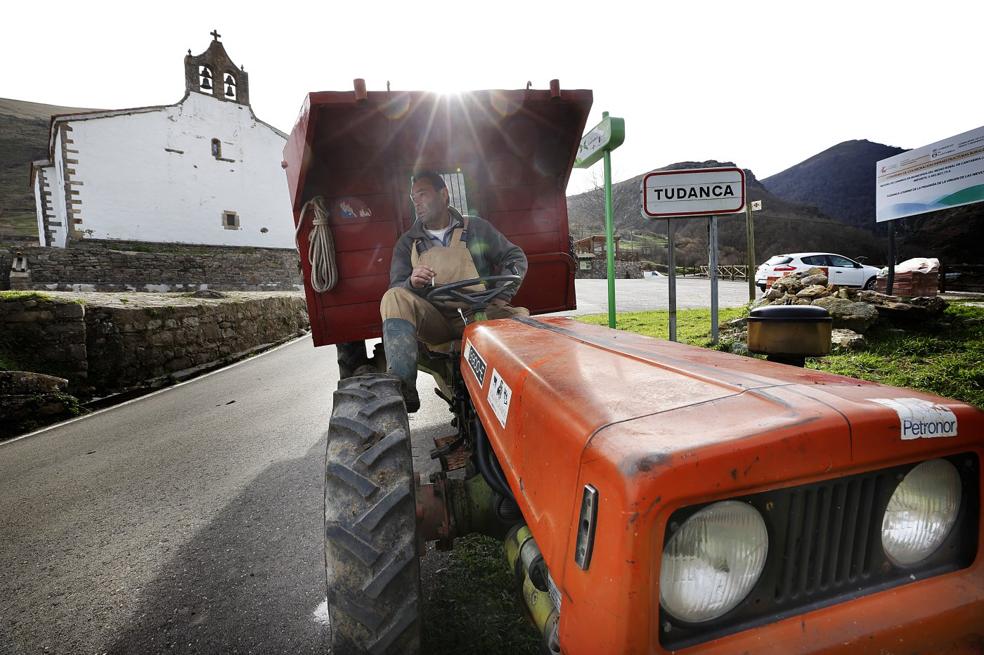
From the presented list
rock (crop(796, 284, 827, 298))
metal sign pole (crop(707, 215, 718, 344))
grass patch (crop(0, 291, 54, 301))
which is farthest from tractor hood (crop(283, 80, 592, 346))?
grass patch (crop(0, 291, 54, 301))

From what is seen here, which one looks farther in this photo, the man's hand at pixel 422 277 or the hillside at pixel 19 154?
the hillside at pixel 19 154

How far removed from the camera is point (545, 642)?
0.97 metres

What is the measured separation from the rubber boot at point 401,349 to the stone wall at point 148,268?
16.9 metres

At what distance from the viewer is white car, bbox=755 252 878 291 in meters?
13.7

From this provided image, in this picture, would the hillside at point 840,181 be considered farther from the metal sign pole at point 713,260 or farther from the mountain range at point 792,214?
the metal sign pole at point 713,260

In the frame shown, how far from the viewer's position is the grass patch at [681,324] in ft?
21.7

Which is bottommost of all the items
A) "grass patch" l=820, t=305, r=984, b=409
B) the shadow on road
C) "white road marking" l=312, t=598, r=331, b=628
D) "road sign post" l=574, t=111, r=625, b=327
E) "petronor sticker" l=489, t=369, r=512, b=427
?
"white road marking" l=312, t=598, r=331, b=628

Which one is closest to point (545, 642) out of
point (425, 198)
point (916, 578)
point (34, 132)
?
point (916, 578)

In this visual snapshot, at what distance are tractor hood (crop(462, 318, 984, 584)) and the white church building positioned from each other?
3027cm

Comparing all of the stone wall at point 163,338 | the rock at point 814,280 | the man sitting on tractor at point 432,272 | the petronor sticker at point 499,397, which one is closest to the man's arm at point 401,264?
the man sitting on tractor at point 432,272

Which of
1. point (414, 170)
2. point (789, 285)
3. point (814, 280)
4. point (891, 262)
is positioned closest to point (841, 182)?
point (891, 262)

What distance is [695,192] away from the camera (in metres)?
4.34

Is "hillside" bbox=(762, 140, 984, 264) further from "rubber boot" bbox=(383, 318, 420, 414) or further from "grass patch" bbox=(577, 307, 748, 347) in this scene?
"rubber boot" bbox=(383, 318, 420, 414)

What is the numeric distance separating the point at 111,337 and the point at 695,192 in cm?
705
